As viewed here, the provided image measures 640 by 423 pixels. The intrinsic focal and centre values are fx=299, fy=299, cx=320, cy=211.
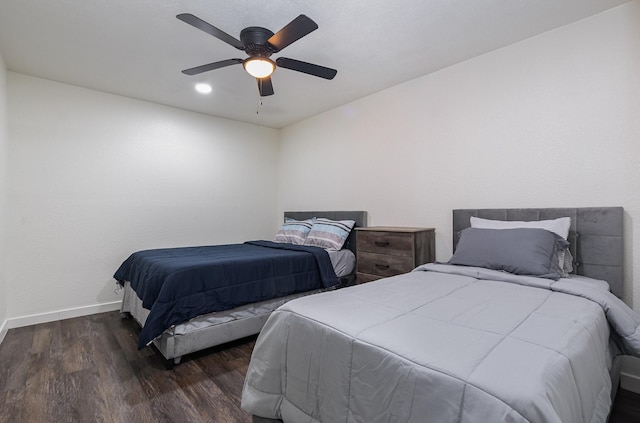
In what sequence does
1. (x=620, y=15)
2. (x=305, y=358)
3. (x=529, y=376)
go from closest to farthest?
(x=529, y=376), (x=305, y=358), (x=620, y=15)

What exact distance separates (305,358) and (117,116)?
3679 millimetres

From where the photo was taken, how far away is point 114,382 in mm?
2010

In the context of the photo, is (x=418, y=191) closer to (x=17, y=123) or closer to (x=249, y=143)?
(x=249, y=143)

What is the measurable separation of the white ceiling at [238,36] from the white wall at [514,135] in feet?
0.57

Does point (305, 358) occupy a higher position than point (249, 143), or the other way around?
point (249, 143)

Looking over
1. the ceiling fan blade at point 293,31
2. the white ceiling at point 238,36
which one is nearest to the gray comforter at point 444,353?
the ceiling fan blade at point 293,31

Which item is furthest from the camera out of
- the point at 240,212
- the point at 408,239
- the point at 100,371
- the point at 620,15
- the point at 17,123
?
the point at 240,212

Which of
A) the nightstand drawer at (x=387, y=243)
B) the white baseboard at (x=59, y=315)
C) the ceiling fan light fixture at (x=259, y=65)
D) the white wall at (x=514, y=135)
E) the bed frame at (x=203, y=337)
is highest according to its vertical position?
the ceiling fan light fixture at (x=259, y=65)

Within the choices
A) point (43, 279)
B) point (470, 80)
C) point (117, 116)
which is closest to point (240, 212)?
point (117, 116)

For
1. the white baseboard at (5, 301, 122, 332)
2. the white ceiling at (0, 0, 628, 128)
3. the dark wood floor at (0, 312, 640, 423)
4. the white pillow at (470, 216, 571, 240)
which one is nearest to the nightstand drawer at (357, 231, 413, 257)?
the white pillow at (470, 216, 571, 240)

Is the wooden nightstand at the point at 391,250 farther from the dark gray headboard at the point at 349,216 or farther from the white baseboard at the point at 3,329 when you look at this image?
the white baseboard at the point at 3,329

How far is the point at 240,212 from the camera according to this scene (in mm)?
4613

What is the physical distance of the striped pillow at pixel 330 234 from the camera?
348cm

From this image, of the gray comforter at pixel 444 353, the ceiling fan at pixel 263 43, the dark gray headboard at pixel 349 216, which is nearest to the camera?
the gray comforter at pixel 444 353
